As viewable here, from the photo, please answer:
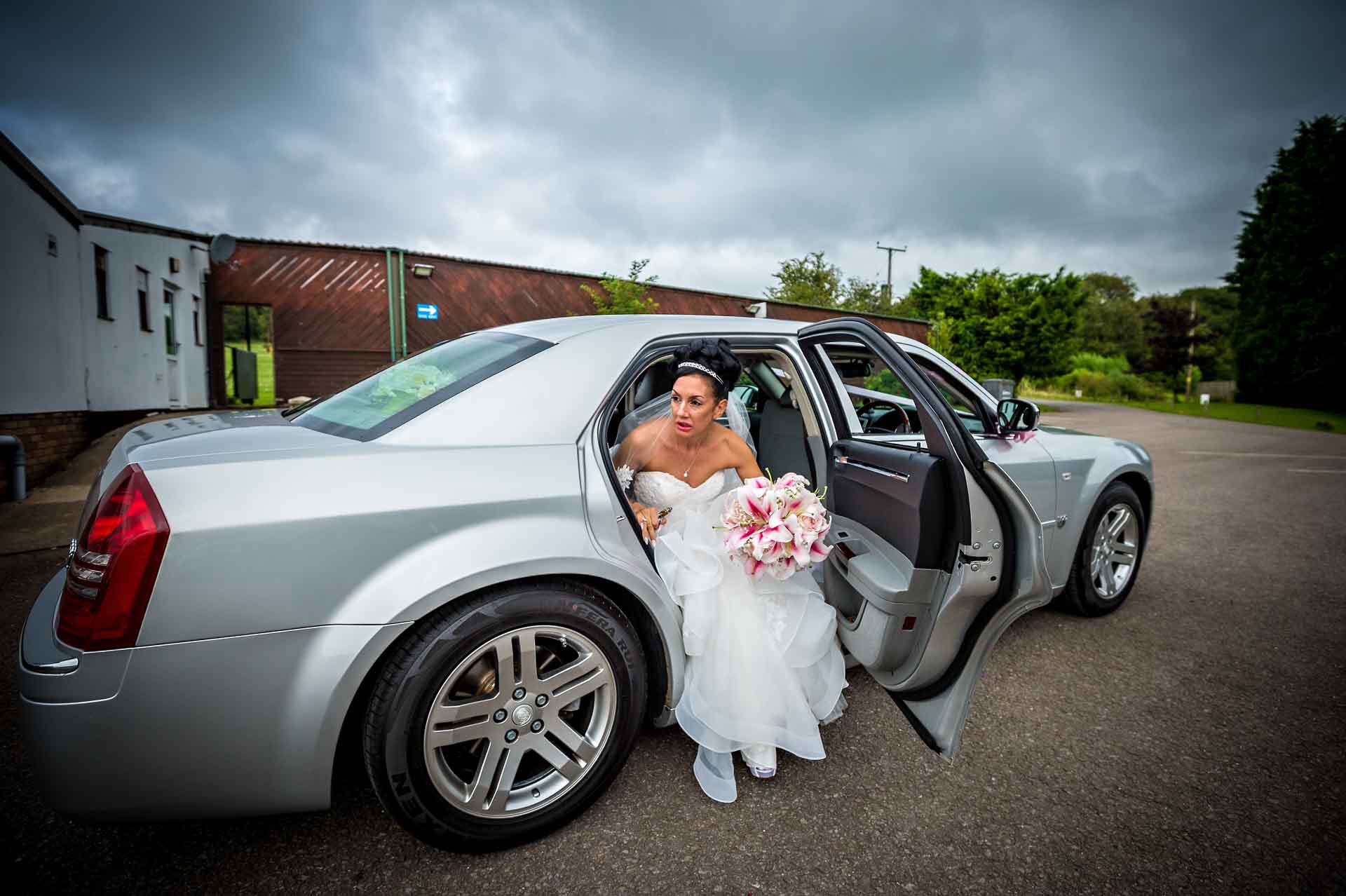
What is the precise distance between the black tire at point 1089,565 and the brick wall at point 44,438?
9.00 metres

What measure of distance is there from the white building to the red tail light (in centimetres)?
667

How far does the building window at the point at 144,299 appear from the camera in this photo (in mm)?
10234

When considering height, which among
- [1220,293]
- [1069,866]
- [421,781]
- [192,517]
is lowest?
[1069,866]

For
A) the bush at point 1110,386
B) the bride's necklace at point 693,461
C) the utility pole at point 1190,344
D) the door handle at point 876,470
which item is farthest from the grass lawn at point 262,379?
the utility pole at point 1190,344

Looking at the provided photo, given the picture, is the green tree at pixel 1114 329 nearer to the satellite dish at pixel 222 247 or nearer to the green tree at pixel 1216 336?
the green tree at pixel 1216 336

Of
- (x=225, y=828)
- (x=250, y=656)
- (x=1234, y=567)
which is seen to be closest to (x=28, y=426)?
(x=225, y=828)

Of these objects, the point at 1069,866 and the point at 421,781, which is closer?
the point at 421,781

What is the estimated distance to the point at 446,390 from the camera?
200cm

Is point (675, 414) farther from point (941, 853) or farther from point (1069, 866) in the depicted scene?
point (1069, 866)

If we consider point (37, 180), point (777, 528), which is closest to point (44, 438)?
point (37, 180)

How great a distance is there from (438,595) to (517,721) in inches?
18.7

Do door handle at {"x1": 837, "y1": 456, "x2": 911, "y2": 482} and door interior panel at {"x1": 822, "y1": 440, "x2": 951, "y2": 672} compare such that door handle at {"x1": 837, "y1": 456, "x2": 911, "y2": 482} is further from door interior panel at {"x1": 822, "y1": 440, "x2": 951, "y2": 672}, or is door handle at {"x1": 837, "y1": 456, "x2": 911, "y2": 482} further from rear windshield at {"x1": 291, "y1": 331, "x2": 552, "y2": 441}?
rear windshield at {"x1": 291, "y1": 331, "x2": 552, "y2": 441}

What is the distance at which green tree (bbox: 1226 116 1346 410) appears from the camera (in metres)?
29.1

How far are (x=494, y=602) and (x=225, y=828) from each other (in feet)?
3.89
